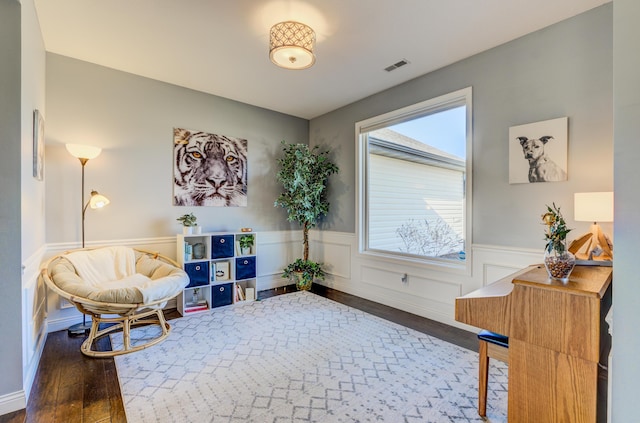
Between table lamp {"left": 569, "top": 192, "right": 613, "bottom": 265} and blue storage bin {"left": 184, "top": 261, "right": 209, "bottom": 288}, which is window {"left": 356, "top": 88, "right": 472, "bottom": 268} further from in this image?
blue storage bin {"left": 184, "top": 261, "right": 209, "bottom": 288}

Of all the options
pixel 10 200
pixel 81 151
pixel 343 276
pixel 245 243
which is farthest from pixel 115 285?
pixel 343 276

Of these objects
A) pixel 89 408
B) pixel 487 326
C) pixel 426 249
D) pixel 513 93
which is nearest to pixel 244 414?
pixel 89 408

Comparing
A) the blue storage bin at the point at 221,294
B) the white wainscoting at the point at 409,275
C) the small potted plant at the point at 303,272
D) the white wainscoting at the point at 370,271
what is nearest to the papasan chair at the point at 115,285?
the white wainscoting at the point at 370,271

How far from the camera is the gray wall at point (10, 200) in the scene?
72.0 inches

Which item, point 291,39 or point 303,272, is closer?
point 291,39

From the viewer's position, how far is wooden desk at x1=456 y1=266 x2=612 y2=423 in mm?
1142

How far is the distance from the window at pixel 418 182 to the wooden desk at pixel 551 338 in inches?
72.3

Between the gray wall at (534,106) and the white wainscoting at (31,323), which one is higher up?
the gray wall at (534,106)

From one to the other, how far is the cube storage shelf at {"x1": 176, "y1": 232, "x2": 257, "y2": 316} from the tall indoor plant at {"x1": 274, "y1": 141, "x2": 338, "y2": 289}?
0.76 m

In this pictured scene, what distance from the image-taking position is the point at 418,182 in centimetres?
387

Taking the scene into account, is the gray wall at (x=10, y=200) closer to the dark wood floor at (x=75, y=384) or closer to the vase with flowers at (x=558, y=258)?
the dark wood floor at (x=75, y=384)

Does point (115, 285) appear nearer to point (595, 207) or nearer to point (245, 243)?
point (245, 243)

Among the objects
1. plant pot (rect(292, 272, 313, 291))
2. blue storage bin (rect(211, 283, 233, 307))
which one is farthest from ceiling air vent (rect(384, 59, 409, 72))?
blue storage bin (rect(211, 283, 233, 307))

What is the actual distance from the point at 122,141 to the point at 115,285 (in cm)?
170
